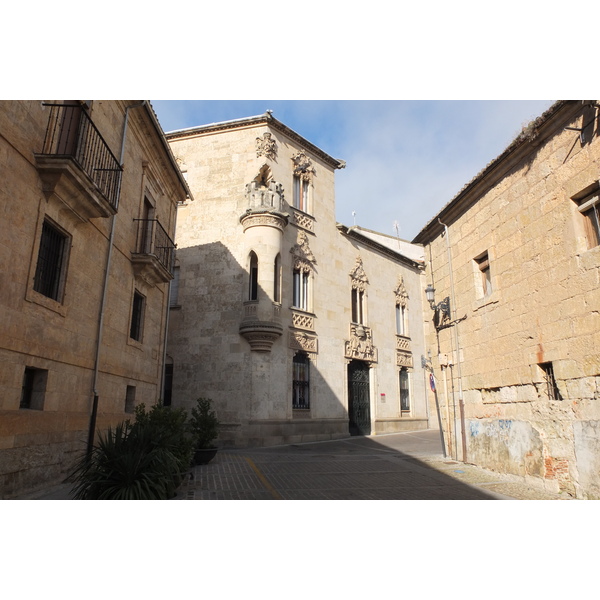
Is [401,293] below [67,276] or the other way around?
the other way around

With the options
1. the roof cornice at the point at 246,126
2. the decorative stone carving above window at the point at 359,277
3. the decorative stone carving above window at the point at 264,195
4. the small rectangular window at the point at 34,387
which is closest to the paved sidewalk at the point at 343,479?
the small rectangular window at the point at 34,387

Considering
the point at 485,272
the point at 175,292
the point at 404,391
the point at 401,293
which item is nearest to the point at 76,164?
the point at 485,272

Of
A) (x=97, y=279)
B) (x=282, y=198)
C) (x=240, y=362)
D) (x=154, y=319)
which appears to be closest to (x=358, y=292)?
(x=282, y=198)

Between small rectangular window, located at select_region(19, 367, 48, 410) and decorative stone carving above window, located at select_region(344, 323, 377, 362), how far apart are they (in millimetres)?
14447

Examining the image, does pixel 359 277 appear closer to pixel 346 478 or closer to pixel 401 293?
pixel 401 293

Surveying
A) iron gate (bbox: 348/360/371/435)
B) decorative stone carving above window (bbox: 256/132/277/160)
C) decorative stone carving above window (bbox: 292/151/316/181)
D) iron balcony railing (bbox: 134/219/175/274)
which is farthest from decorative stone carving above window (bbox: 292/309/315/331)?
decorative stone carving above window (bbox: 256/132/277/160)

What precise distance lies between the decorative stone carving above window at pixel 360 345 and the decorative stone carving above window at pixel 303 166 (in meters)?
7.38

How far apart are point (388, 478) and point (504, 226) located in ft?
20.3

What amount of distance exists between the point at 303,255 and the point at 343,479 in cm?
1149

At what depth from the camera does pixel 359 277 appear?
73.6ft

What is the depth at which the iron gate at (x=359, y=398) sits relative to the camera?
20.5 metres

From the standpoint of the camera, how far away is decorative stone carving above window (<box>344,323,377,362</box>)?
20.7 metres

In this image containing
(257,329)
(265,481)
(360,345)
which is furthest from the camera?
(360,345)

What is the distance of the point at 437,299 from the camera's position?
42.0 ft
